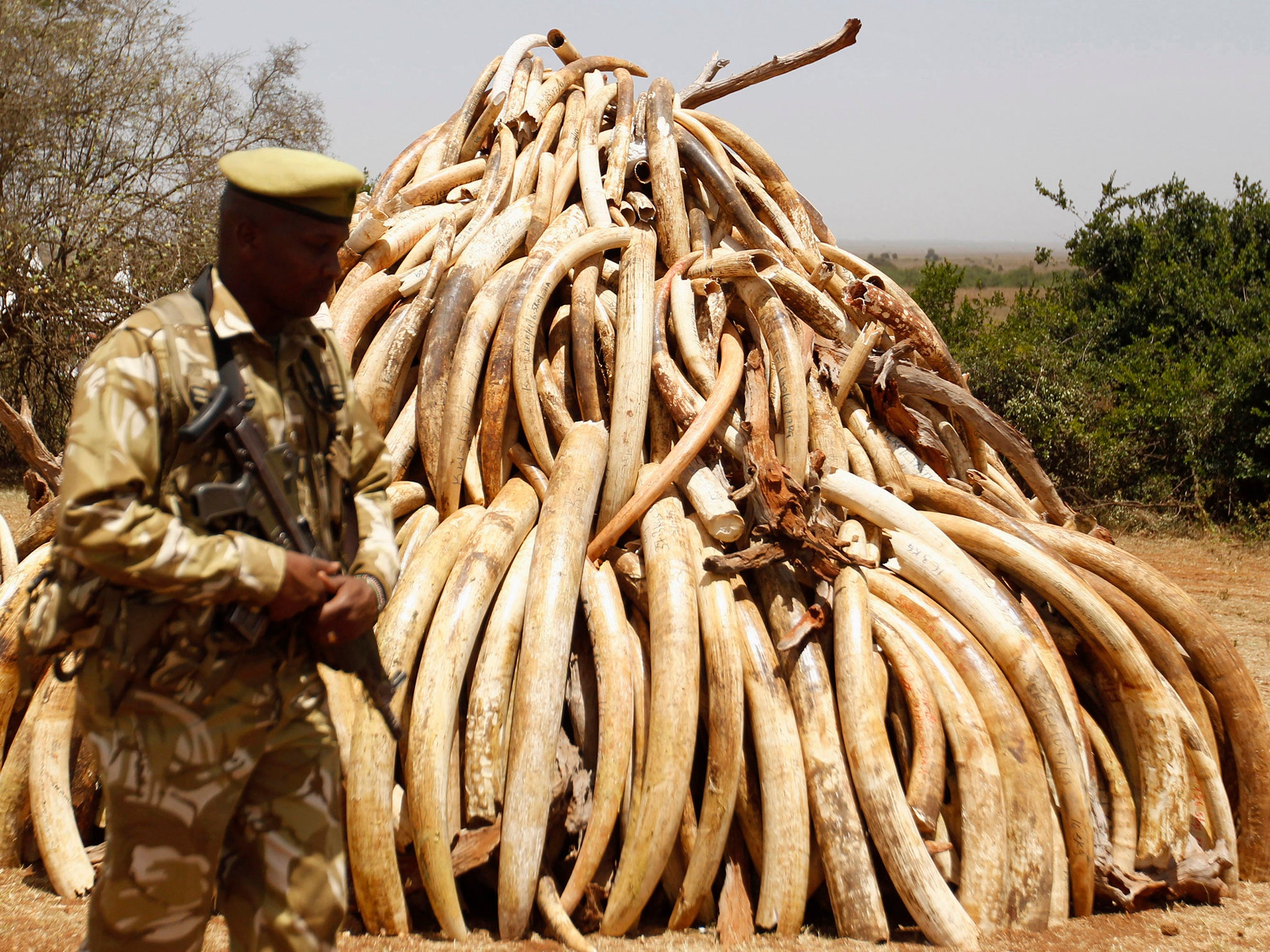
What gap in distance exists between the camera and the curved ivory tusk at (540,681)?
2.95 meters

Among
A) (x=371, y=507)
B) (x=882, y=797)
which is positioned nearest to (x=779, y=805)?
(x=882, y=797)

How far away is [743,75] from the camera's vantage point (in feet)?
20.1

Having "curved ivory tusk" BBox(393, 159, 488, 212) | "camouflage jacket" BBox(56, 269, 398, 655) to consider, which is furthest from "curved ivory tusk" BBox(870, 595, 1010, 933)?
"curved ivory tusk" BBox(393, 159, 488, 212)

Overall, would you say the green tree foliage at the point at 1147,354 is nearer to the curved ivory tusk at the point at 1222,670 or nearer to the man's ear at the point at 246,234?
the curved ivory tusk at the point at 1222,670

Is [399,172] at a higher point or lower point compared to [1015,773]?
higher

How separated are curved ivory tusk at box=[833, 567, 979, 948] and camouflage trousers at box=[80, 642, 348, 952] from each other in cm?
175

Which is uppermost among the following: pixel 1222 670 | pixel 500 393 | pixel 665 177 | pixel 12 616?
pixel 665 177

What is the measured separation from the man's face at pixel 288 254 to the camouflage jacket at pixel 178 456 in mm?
66

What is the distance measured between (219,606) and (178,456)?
0.88ft

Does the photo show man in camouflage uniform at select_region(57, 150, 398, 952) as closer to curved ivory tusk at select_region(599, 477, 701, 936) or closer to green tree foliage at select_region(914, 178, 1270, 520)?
curved ivory tusk at select_region(599, 477, 701, 936)

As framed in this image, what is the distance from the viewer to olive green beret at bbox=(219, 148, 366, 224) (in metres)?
1.78

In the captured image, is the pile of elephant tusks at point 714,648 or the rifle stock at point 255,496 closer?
the rifle stock at point 255,496

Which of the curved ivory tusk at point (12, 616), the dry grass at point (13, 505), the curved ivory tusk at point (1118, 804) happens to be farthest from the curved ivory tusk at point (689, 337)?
the dry grass at point (13, 505)

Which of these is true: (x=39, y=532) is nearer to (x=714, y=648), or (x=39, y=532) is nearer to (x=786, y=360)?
(x=714, y=648)
